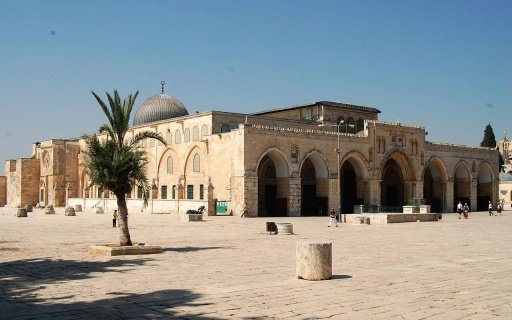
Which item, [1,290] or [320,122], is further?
[320,122]

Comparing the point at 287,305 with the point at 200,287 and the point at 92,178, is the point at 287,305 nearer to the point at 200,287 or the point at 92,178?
the point at 200,287

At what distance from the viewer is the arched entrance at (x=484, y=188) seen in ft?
195

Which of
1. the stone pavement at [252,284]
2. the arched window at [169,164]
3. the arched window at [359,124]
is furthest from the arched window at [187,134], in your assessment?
the stone pavement at [252,284]

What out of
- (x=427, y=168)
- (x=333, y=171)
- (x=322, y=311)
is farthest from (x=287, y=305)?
(x=427, y=168)

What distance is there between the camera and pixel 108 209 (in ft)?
→ 160

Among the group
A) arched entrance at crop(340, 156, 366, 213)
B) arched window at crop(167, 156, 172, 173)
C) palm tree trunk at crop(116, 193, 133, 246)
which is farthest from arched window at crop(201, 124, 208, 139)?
palm tree trunk at crop(116, 193, 133, 246)

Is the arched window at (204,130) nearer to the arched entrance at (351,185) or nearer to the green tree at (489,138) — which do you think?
the arched entrance at (351,185)

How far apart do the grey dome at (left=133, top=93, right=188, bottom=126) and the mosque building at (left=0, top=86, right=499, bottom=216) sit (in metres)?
0.11

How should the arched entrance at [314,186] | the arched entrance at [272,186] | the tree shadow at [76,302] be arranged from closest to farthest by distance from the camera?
the tree shadow at [76,302], the arched entrance at [272,186], the arched entrance at [314,186]

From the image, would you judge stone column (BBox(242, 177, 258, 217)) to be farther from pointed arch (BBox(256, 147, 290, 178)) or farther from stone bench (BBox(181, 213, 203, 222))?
stone bench (BBox(181, 213, 203, 222))

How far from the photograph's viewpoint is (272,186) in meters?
45.1

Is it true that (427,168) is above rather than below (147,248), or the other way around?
above

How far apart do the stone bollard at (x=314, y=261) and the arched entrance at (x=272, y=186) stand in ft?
97.3

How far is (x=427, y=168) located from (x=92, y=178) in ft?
149
